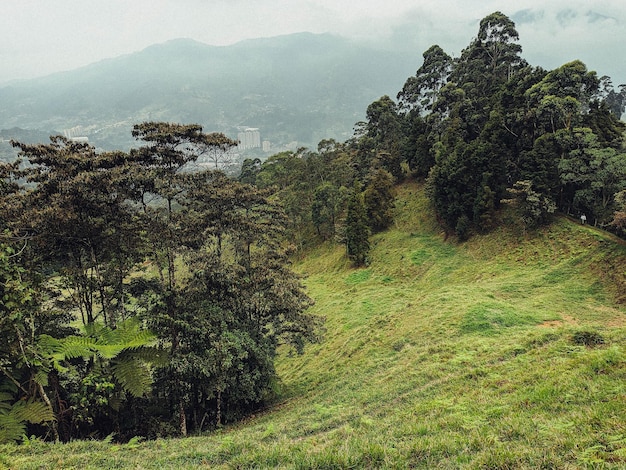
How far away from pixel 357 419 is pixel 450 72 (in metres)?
50.7

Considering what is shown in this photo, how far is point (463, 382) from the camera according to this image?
9.41m

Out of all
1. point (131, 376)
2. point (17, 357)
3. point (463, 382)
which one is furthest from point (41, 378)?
point (463, 382)

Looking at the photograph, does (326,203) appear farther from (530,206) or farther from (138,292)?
(138,292)

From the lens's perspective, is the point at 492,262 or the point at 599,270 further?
the point at 492,262

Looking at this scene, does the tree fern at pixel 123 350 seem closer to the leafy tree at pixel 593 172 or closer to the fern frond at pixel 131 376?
the fern frond at pixel 131 376

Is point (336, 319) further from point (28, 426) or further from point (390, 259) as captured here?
point (28, 426)

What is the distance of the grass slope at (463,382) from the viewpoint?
5.20 m

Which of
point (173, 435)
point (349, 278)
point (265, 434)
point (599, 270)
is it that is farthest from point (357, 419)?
point (349, 278)

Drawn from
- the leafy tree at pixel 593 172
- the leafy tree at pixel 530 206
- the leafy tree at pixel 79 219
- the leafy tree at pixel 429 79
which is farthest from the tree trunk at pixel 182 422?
the leafy tree at pixel 429 79

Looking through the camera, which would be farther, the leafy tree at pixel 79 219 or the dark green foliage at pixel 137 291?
the leafy tree at pixel 79 219

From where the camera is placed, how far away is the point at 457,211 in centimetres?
3103

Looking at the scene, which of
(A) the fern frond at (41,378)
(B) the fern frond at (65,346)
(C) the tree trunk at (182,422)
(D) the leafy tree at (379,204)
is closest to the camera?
(A) the fern frond at (41,378)

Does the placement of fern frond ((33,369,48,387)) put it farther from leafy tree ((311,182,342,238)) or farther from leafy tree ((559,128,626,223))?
leafy tree ((311,182,342,238))

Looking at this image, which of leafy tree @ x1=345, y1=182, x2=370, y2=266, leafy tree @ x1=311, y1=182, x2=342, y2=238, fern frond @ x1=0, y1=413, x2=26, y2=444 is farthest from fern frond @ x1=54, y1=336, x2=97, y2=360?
leafy tree @ x1=311, y1=182, x2=342, y2=238
